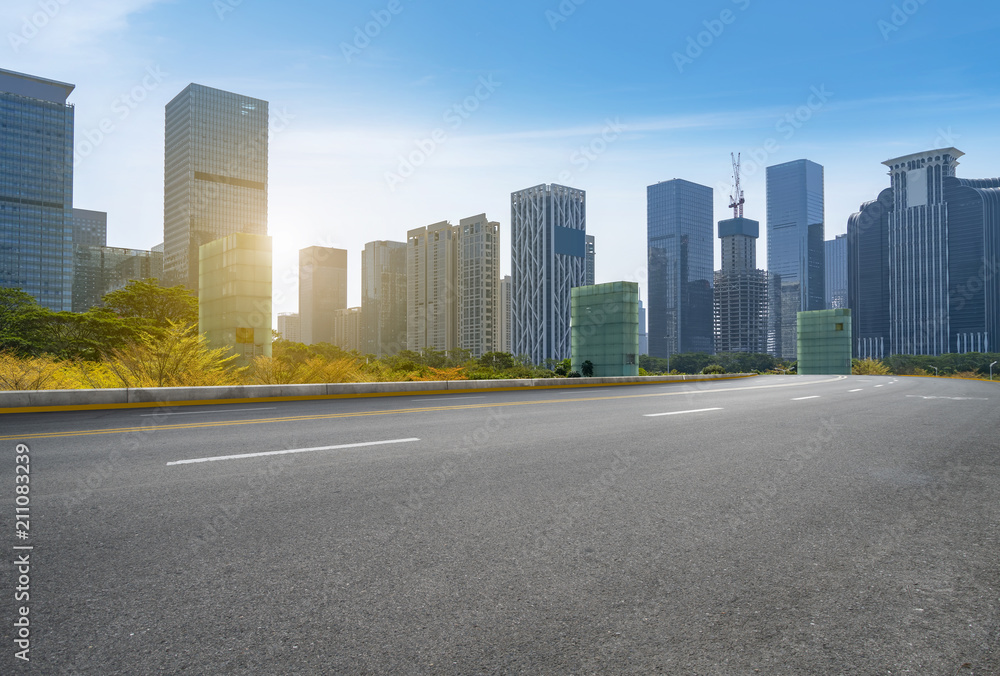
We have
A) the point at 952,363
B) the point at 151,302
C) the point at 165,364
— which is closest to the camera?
the point at 165,364

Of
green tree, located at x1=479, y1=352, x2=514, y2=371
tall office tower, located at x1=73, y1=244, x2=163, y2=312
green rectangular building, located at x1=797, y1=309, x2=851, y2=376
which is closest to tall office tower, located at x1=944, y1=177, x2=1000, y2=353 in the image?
green rectangular building, located at x1=797, y1=309, x2=851, y2=376

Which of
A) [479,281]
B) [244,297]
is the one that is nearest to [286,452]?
[244,297]

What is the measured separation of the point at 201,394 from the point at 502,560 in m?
13.5

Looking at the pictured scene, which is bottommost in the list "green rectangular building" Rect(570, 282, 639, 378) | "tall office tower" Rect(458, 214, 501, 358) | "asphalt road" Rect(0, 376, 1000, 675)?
"asphalt road" Rect(0, 376, 1000, 675)

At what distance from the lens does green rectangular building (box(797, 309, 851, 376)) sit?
62406mm

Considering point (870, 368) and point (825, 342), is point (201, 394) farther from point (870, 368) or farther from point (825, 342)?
point (870, 368)

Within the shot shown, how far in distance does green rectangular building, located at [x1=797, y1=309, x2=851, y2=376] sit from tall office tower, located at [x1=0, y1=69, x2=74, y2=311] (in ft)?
531

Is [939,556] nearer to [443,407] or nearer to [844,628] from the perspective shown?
[844,628]

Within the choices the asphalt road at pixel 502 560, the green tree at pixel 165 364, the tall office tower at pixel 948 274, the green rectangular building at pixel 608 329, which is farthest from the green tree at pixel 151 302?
the tall office tower at pixel 948 274

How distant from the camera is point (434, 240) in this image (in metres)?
197

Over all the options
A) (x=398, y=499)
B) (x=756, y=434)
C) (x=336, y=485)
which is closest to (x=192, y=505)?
(x=336, y=485)

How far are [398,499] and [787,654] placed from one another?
9.48 feet

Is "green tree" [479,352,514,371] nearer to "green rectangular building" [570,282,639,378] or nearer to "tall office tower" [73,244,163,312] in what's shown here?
"green rectangular building" [570,282,639,378]

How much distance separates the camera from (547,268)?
592 ft
